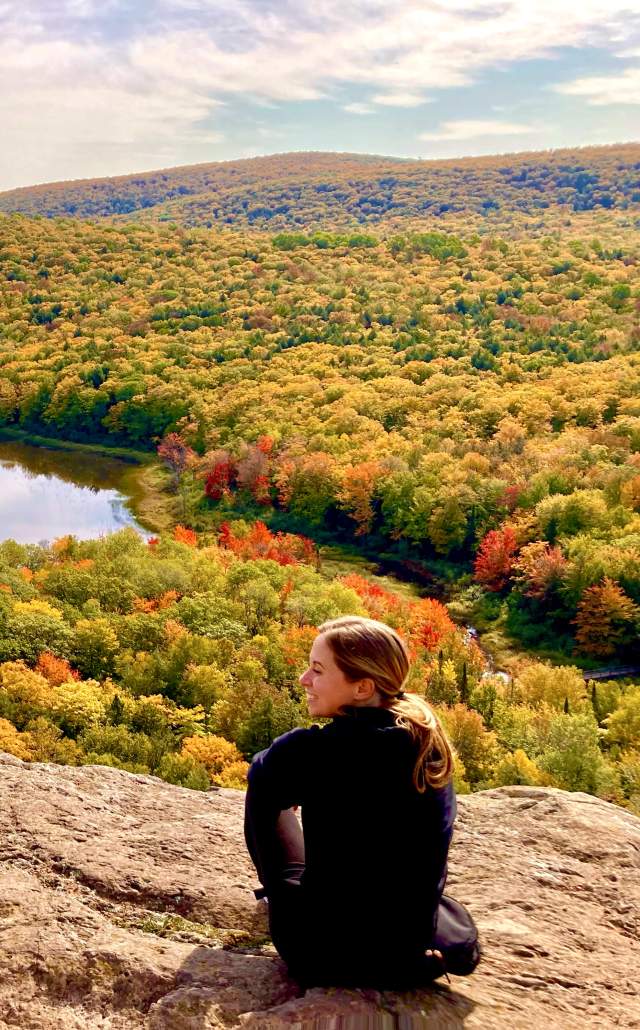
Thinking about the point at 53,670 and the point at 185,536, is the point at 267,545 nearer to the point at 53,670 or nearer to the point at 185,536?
the point at 185,536

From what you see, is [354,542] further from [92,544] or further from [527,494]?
[92,544]

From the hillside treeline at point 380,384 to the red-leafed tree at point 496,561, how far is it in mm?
151

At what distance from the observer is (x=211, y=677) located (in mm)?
31312

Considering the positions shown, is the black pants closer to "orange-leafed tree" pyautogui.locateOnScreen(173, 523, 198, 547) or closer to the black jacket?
the black jacket

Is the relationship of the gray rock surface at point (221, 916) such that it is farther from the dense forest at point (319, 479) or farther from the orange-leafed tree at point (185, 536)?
the orange-leafed tree at point (185, 536)

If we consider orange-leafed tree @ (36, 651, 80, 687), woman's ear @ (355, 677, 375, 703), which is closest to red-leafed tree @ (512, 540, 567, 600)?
orange-leafed tree @ (36, 651, 80, 687)

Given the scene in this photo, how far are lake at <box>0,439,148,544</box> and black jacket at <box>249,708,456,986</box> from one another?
196ft

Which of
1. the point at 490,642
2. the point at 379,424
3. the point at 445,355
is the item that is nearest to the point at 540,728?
the point at 490,642

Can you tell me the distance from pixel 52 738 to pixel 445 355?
7971 centimetres

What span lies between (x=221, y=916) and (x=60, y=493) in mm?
71794

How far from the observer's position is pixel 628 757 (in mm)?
27312

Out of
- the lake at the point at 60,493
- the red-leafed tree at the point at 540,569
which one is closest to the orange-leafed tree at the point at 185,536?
the lake at the point at 60,493

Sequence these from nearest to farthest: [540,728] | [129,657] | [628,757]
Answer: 1. [628,757]
2. [540,728]
3. [129,657]

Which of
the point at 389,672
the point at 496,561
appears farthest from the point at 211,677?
the point at 389,672
